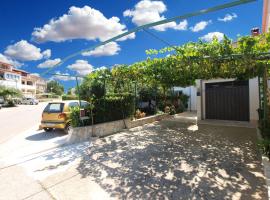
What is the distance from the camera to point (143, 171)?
4.54 m

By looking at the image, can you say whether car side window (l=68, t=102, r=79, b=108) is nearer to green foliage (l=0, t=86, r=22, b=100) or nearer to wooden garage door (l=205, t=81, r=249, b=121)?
wooden garage door (l=205, t=81, r=249, b=121)

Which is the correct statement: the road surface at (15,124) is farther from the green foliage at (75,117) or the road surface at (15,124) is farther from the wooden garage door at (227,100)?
the wooden garage door at (227,100)

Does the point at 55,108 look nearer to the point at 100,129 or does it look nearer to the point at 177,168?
the point at 100,129

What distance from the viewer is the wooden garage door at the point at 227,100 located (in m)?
11.4

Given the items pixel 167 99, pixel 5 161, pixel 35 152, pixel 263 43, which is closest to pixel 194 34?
pixel 263 43

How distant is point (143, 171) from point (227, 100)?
31.1 feet

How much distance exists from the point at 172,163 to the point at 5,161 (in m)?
4.70

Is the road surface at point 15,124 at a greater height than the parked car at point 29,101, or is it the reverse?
the parked car at point 29,101

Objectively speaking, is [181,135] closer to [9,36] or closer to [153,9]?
[153,9]

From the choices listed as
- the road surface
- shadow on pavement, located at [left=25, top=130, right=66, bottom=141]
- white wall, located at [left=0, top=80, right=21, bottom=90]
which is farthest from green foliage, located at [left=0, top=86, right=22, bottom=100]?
shadow on pavement, located at [left=25, top=130, right=66, bottom=141]

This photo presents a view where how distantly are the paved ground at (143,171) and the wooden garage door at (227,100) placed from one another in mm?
5013

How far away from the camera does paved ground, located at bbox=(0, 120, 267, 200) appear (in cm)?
354

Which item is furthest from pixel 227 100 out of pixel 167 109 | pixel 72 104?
pixel 72 104

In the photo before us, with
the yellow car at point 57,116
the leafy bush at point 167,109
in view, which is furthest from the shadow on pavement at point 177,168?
A: the leafy bush at point 167,109
